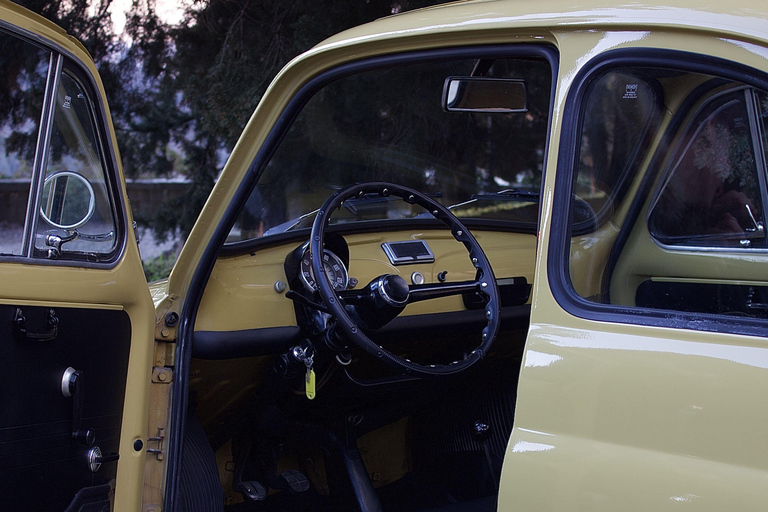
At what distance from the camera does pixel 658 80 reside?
5.67 feet

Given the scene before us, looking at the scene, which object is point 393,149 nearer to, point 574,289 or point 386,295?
point 386,295

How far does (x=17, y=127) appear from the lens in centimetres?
201

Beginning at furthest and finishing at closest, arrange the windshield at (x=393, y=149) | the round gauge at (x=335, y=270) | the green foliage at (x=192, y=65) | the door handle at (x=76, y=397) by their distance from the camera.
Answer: the green foliage at (x=192, y=65) → the round gauge at (x=335, y=270) → the windshield at (x=393, y=149) → the door handle at (x=76, y=397)

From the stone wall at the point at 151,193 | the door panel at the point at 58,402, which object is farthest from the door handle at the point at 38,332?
the stone wall at the point at 151,193

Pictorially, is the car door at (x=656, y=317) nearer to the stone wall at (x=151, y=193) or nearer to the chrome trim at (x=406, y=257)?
the chrome trim at (x=406, y=257)

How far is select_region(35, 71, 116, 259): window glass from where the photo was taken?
190 cm

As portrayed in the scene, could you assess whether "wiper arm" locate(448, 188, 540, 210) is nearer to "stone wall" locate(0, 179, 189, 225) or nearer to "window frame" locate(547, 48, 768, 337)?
"window frame" locate(547, 48, 768, 337)

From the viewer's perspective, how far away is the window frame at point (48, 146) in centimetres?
184

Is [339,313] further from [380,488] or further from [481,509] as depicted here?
[380,488]

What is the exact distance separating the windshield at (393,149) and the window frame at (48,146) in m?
0.45

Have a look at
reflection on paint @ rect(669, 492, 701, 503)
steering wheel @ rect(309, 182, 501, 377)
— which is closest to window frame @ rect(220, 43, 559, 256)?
steering wheel @ rect(309, 182, 501, 377)

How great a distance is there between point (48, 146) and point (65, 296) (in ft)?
1.27

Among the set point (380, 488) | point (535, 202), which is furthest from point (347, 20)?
point (380, 488)

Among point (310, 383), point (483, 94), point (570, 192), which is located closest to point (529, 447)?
point (570, 192)
